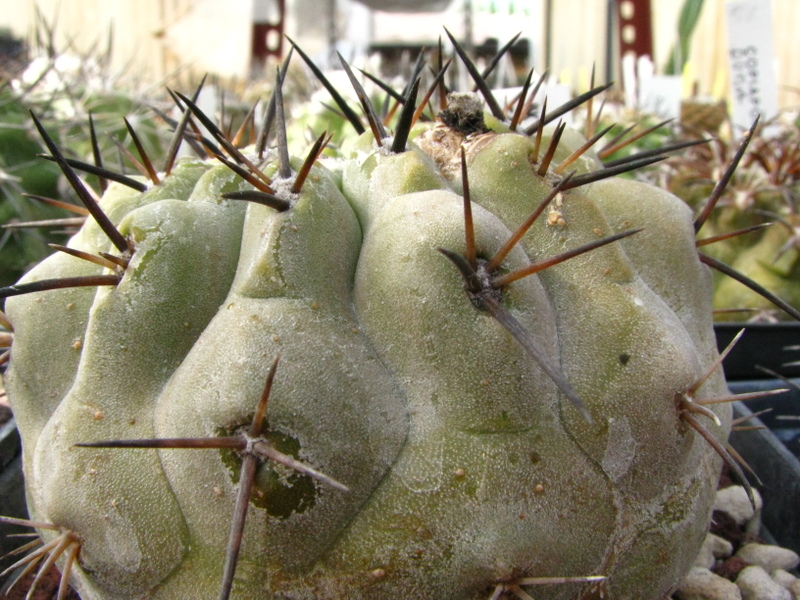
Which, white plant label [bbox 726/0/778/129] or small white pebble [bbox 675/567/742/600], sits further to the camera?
white plant label [bbox 726/0/778/129]

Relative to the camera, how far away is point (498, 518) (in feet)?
2.01

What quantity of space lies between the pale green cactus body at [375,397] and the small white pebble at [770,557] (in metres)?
0.38

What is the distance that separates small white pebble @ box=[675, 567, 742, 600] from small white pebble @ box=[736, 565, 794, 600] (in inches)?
0.7

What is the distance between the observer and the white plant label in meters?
1.96

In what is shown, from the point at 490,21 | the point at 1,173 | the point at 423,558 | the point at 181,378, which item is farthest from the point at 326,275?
the point at 490,21

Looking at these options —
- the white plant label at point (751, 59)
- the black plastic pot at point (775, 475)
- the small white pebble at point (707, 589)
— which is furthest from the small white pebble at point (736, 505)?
the white plant label at point (751, 59)

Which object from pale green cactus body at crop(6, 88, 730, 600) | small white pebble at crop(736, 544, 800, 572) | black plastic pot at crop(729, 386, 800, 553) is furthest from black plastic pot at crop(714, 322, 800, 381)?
pale green cactus body at crop(6, 88, 730, 600)

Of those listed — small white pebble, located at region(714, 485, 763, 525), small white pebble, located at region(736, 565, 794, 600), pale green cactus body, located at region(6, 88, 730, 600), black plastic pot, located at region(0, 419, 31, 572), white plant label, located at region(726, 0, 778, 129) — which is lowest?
small white pebble, located at region(714, 485, 763, 525)

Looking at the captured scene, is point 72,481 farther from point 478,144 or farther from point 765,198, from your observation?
point 765,198

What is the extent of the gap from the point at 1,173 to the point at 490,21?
3.97m

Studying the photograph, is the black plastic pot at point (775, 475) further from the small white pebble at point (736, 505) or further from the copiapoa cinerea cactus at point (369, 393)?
the copiapoa cinerea cactus at point (369, 393)

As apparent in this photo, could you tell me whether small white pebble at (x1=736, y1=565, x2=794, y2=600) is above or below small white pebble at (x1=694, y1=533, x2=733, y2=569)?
above

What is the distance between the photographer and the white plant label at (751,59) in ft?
6.43

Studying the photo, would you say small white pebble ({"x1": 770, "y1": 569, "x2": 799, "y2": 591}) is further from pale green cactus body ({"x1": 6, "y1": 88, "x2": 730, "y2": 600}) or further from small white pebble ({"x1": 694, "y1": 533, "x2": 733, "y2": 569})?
pale green cactus body ({"x1": 6, "y1": 88, "x2": 730, "y2": 600})
